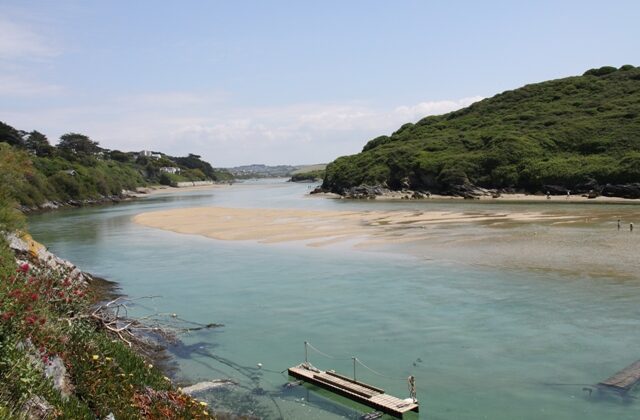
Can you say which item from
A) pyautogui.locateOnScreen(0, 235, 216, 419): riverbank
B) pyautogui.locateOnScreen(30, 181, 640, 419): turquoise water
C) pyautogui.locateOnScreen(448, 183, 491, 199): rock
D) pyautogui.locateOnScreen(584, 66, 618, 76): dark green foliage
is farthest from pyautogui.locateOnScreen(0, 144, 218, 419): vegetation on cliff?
pyautogui.locateOnScreen(584, 66, 618, 76): dark green foliage

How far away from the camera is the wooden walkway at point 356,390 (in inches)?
489

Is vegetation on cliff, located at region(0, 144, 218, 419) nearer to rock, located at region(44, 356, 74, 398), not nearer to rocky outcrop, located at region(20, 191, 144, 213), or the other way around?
rock, located at region(44, 356, 74, 398)

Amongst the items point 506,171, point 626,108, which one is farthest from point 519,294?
point 626,108

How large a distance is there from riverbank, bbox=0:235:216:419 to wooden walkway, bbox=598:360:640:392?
9906 millimetres

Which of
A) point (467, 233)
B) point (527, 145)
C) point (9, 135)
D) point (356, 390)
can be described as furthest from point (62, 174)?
point (356, 390)

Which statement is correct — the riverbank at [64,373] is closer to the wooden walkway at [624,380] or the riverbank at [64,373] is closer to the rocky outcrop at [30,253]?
the wooden walkway at [624,380]

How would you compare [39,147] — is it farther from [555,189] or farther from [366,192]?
[555,189]

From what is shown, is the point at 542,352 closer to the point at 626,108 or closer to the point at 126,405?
the point at 126,405

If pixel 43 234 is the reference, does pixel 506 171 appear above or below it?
above

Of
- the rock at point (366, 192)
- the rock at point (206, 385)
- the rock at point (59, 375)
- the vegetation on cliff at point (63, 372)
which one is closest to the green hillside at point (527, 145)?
the rock at point (366, 192)

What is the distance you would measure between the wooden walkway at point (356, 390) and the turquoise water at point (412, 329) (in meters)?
0.36

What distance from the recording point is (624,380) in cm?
1380

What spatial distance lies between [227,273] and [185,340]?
11148 millimetres

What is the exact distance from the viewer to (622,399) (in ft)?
42.1
